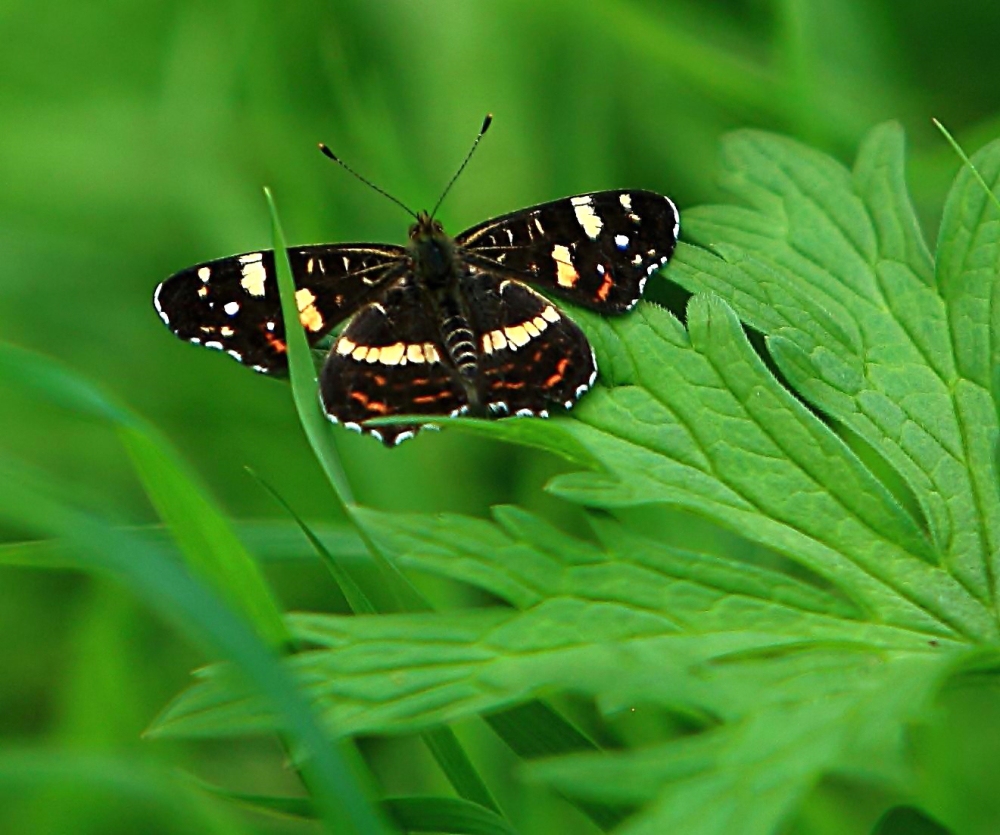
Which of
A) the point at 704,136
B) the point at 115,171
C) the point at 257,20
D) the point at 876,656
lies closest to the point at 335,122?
the point at 257,20

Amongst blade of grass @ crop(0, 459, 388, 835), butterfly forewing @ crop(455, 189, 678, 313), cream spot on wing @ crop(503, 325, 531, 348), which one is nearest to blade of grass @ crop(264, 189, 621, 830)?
blade of grass @ crop(0, 459, 388, 835)

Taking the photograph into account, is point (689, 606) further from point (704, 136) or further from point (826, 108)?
point (704, 136)

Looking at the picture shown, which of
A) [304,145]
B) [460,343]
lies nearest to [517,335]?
[460,343]

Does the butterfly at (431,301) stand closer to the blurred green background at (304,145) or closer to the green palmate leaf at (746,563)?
the green palmate leaf at (746,563)

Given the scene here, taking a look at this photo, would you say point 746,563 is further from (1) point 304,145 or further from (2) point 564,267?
(1) point 304,145

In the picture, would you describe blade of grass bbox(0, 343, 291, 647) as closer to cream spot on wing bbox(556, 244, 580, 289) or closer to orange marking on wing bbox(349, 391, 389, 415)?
orange marking on wing bbox(349, 391, 389, 415)

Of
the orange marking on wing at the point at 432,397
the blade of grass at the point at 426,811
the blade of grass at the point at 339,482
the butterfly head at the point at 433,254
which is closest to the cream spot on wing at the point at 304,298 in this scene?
the butterfly head at the point at 433,254

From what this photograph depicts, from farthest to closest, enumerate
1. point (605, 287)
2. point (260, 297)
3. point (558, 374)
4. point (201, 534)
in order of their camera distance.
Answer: point (260, 297)
point (605, 287)
point (558, 374)
point (201, 534)
